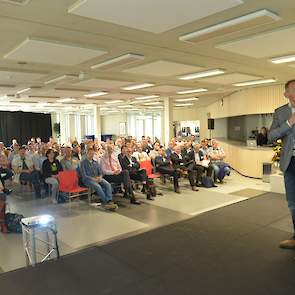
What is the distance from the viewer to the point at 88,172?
18.6 ft

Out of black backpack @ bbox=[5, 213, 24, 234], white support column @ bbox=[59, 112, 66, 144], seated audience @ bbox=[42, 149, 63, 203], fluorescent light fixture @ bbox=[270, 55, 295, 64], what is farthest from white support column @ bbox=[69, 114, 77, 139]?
fluorescent light fixture @ bbox=[270, 55, 295, 64]

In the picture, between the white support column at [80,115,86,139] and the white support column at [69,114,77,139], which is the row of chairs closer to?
the white support column at [69,114,77,139]

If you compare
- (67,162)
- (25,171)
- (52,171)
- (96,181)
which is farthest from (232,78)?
(25,171)

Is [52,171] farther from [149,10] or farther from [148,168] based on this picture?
[149,10]

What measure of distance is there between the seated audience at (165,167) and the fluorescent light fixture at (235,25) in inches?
141

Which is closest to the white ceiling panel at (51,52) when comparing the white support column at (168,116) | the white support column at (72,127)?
the white support column at (168,116)

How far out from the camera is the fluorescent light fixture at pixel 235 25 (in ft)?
9.91

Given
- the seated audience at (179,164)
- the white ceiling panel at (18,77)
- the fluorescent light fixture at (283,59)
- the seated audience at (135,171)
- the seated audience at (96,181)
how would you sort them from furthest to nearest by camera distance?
the seated audience at (179,164), the seated audience at (135,171), the white ceiling panel at (18,77), the seated audience at (96,181), the fluorescent light fixture at (283,59)

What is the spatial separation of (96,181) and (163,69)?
2503 millimetres

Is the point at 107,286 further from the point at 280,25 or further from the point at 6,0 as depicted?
the point at 280,25

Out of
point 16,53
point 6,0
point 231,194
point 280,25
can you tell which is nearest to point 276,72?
point 231,194

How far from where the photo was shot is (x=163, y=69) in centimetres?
566

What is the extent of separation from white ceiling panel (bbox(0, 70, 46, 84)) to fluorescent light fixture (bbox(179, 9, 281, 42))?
139 inches

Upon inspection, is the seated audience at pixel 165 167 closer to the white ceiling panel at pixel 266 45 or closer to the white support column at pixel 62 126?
the white ceiling panel at pixel 266 45
